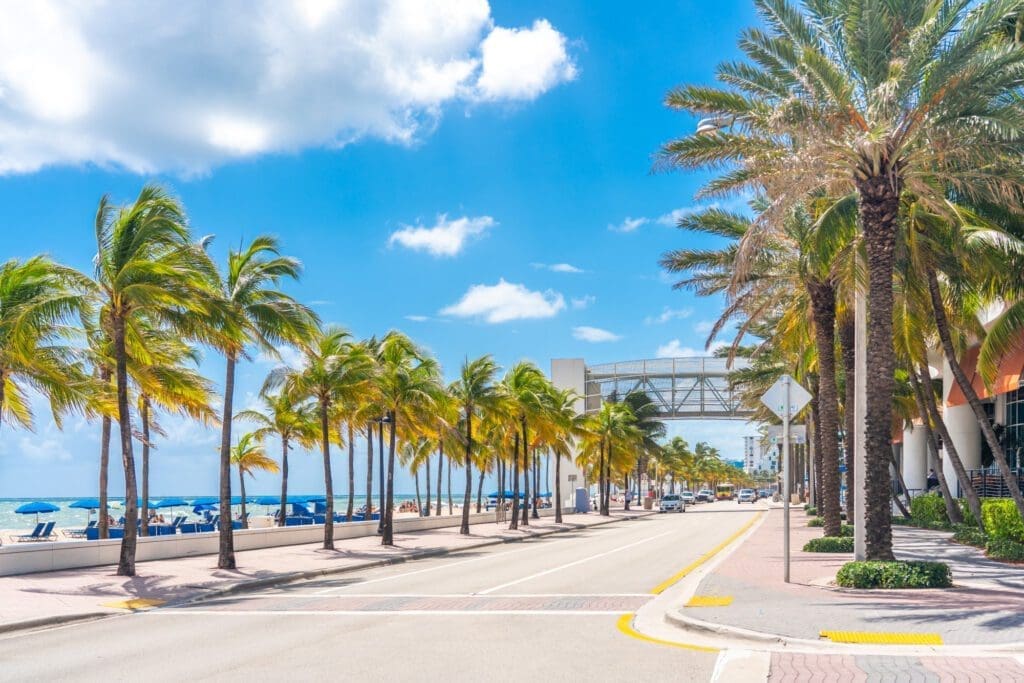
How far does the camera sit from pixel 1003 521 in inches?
965

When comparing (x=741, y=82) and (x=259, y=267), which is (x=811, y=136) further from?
(x=259, y=267)

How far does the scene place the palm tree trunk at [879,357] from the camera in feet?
54.7

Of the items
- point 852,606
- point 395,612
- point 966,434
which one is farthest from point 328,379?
point 966,434

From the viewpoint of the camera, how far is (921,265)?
75.8ft

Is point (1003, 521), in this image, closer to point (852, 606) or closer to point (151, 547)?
point (852, 606)

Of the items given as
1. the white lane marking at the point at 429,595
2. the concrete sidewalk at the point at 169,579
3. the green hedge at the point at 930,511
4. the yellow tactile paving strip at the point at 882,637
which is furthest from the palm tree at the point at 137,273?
the green hedge at the point at 930,511

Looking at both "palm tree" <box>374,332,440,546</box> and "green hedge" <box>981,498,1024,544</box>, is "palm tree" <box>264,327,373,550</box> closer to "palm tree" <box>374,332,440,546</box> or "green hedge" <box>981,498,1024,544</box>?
"palm tree" <box>374,332,440,546</box>

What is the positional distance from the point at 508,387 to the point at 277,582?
26777 millimetres

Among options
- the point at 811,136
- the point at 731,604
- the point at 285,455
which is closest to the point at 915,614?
A: the point at 731,604

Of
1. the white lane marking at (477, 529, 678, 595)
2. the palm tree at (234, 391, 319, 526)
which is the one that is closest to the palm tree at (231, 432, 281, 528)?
the palm tree at (234, 391, 319, 526)

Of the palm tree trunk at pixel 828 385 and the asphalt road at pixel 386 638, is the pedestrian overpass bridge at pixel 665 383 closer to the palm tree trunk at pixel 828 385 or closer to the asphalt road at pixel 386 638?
the palm tree trunk at pixel 828 385

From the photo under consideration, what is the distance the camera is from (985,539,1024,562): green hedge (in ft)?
68.4

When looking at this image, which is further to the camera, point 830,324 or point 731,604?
point 830,324

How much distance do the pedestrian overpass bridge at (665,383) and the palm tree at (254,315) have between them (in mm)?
55522
